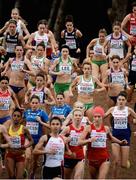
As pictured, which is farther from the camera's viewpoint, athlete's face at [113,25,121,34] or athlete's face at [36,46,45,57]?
athlete's face at [113,25,121,34]

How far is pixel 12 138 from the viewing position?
33.9ft

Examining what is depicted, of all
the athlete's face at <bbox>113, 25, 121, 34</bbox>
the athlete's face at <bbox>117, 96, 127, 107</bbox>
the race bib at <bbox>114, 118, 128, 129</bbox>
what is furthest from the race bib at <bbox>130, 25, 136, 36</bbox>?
the race bib at <bbox>114, 118, 128, 129</bbox>

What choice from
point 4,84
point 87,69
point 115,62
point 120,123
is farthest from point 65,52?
point 120,123

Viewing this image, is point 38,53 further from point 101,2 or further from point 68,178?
point 101,2

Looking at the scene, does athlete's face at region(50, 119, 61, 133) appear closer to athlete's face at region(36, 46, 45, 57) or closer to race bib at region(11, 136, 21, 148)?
race bib at region(11, 136, 21, 148)

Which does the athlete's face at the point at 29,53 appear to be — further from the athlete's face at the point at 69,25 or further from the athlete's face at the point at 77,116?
the athlete's face at the point at 77,116

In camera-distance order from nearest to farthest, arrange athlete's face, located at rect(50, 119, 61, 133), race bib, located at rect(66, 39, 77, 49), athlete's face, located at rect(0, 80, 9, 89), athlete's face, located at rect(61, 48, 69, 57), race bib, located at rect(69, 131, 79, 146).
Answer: athlete's face, located at rect(50, 119, 61, 133)
race bib, located at rect(69, 131, 79, 146)
athlete's face, located at rect(0, 80, 9, 89)
athlete's face, located at rect(61, 48, 69, 57)
race bib, located at rect(66, 39, 77, 49)

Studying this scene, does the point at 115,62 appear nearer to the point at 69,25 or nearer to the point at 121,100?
the point at 121,100

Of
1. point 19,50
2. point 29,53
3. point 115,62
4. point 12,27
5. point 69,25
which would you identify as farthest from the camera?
point 69,25

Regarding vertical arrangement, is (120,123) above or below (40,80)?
below

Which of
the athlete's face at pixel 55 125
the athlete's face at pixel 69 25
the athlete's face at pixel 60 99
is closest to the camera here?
the athlete's face at pixel 55 125

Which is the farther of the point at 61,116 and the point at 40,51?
the point at 40,51

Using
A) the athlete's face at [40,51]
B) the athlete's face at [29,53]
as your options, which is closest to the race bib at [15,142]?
the athlete's face at [40,51]

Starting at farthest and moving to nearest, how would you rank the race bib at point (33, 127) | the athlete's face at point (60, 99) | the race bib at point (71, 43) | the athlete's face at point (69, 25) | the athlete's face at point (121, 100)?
the race bib at point (71, 43), the athlete's face at point (69, 25), the athlete's face at point (60, 99), the athlete's face at point (121, 100), the race bib at point (33, 127)
